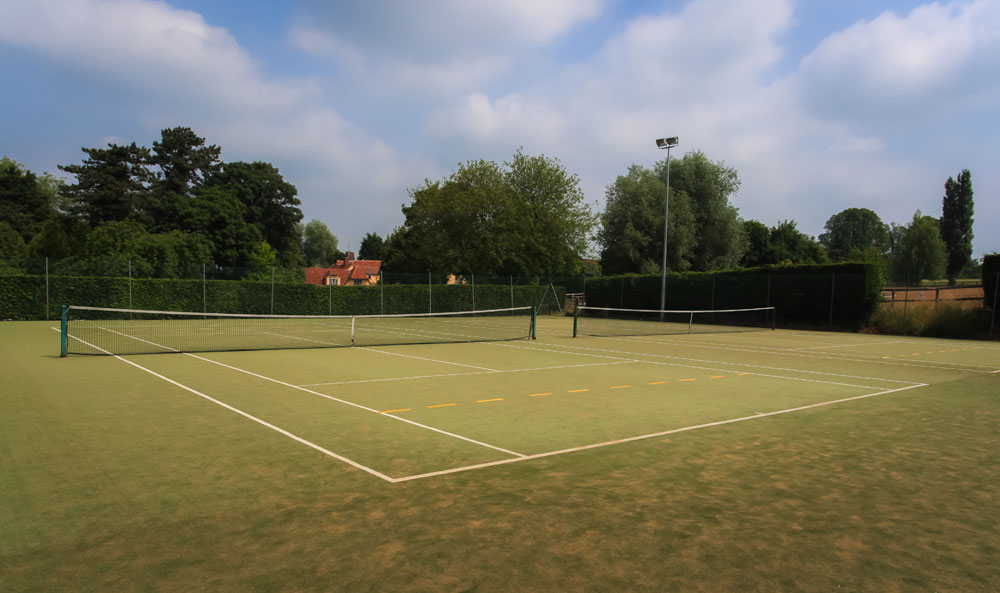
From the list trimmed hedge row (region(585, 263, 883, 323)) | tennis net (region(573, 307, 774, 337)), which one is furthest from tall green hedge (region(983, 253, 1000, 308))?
tennis net (region(573, 307, 774, 337))

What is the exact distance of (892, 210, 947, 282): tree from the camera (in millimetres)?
61938

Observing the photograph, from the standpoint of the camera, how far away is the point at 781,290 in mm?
31797

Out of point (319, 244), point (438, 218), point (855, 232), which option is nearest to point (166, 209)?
point (438, 218)

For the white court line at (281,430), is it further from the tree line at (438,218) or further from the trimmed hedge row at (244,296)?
the tree line at (438,218)

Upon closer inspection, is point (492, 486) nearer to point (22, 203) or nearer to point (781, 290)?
point (781, 290)

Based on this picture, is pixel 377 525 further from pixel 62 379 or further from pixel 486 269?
pixel 486 269

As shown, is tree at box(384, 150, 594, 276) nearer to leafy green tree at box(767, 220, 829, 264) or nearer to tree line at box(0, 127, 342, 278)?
tree line at box(0, 127, 342, 278)

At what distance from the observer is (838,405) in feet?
28.5

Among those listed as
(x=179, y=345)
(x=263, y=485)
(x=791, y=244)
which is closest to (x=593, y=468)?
(x=263, y=485)

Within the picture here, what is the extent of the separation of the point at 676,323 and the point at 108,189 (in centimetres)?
5178

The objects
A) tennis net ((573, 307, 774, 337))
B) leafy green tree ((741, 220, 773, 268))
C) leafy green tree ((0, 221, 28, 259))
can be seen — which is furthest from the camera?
leafy green tree ((741, 220, 773, 268))

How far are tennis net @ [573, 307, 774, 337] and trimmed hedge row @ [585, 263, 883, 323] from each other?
755mm

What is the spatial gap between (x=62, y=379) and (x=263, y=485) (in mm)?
7667

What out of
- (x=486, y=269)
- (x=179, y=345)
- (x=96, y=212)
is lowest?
(x=179, y=345)
